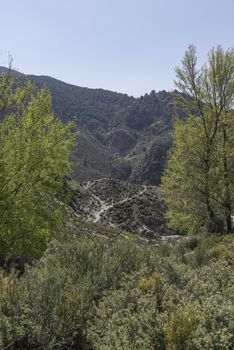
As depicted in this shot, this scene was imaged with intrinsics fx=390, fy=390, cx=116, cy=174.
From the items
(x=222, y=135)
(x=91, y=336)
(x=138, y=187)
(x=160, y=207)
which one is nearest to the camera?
(x=91, y=336)

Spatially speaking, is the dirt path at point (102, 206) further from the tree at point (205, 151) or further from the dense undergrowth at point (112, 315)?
the dense undergrowth at point (112, 315)

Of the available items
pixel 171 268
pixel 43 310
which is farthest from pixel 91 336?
pixel 171 268

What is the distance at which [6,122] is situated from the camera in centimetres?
1349

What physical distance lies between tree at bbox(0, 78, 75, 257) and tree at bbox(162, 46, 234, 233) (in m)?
8.39

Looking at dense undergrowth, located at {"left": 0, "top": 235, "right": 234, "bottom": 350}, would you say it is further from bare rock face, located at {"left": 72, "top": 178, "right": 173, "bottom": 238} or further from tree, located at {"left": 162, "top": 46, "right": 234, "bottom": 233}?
bare rock face, located at {"left": 72, "top": 178, "right": 173, "bottom": 238}

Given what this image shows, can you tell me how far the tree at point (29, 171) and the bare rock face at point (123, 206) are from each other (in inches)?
1467

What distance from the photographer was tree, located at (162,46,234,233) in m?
20.5

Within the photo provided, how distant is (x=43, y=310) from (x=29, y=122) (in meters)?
9.15

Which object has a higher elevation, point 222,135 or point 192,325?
point 222,135

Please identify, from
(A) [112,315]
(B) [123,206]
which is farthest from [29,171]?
(B) [123,206]

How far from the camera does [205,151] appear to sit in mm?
20938

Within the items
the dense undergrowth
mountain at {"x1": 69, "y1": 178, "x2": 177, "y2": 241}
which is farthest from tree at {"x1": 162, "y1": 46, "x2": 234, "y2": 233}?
mountain at {"x1": 69, "y1": 178, "x2": 177, "y2": 241}

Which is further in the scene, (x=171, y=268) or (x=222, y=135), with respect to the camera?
(x=222, y=135)

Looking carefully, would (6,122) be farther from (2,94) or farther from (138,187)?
(138,187)
